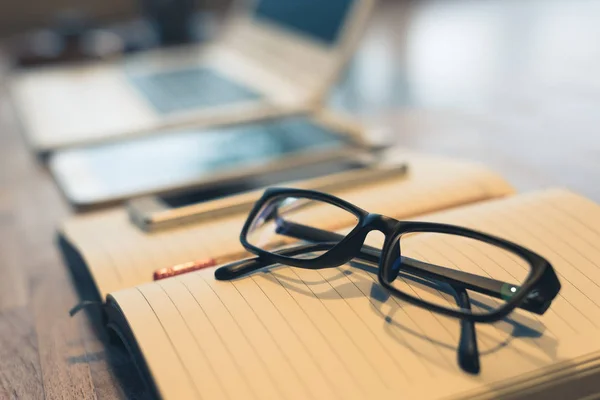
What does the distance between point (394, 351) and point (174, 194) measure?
1.15ft

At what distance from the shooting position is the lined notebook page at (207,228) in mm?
486

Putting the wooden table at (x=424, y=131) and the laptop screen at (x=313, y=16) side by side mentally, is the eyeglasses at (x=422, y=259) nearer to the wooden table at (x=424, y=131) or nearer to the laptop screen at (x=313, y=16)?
the wooden table at (x=424, y=131)

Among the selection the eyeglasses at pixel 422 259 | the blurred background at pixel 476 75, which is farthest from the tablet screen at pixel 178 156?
the eyeglasses at pixel 422 259

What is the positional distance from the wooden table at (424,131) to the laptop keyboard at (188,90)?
18 cm

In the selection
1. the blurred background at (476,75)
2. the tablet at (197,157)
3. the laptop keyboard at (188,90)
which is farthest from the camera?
the laptop keyboard at (188,90)

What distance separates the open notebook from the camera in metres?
0.33

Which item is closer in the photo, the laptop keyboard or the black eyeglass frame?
the black eyeglass frame

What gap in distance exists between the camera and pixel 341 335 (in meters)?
0.36

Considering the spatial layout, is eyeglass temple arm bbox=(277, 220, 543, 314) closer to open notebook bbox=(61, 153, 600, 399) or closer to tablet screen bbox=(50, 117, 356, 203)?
open notebook bbox=(61, 153, 600, 399)

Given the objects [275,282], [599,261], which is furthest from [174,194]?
[599,261]

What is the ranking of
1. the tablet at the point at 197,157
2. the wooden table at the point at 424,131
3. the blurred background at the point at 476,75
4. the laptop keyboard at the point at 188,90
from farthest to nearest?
the laptop keyboard at the point at 188,90 < the blurred background at the point at 476,75 < the tablet at the point at 197,157 < the wooden table at the point at 424,131

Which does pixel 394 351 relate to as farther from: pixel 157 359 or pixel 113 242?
pixel 113 242

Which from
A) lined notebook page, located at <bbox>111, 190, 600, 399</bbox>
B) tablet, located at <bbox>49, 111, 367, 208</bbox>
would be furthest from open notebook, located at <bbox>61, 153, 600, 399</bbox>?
tablet, located at <bbox>49, 111, 367, 208</bbox>

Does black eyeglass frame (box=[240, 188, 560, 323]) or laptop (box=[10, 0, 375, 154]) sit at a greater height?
black eyeglass frame (box=[240, 188, 560, 323])
